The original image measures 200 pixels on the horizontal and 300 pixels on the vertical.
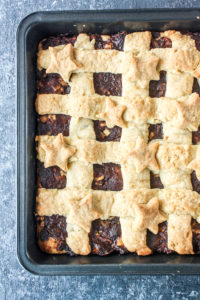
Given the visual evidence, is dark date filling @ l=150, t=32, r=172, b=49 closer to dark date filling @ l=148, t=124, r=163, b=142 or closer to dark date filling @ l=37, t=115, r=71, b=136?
dark date filling @ l=148, t=124, r=163, b=142

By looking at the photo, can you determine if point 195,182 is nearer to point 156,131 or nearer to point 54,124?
point 156,131

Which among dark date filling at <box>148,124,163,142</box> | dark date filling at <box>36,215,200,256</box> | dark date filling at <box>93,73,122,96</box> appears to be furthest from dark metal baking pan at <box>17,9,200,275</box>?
dark date filling at <box>148,124,163,142</box>

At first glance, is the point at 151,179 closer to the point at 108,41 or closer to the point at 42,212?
the point at 42,212

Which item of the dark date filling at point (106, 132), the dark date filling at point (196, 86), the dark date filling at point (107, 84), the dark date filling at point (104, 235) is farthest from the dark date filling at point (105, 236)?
the dark date filling at point (196, 86)

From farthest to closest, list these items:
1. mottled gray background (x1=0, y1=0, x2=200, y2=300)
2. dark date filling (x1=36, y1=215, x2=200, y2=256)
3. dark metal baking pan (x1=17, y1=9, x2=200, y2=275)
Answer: mottled gray background (x1=0, y1=0, x2=200, y2=300) < dark date filling (x1=36, y1=215, x2=200, y2=256) < dark metal baking pan (x1=17, y1=9, x2=200, y2=275)

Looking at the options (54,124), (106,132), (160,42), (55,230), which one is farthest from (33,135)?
(160,42)
